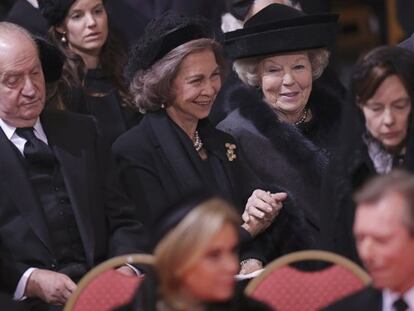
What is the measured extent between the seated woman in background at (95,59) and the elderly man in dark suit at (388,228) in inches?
96.1

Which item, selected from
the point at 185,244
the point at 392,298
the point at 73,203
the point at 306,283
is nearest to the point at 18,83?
the point at 73,203

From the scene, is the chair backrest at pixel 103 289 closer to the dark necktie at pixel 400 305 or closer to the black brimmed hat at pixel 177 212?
the black brimmed hat at pixel 177 212

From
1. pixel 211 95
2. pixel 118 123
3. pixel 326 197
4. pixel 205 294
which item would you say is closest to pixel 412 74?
pixel 326 197

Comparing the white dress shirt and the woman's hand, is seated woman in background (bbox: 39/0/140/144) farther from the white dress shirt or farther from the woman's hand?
the white dress shirt

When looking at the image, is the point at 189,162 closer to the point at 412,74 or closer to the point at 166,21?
the point at 166,21

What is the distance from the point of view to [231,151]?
5160 millimetres

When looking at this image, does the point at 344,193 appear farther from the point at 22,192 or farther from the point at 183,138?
the point at 22,192

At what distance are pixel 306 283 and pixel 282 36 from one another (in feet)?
5.18

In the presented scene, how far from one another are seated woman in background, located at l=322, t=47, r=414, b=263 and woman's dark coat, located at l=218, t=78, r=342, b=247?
95 centimetres

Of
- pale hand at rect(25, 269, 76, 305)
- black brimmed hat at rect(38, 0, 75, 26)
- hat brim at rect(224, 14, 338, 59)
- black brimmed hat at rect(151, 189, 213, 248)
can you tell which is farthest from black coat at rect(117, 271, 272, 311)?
black brimmed hat at rect(38, 0, 75, 26)

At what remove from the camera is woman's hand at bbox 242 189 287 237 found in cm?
498

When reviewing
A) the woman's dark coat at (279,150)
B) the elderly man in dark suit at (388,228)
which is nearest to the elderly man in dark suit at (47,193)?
the woman's dark coat at (279,150)

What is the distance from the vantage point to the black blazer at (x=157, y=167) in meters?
4.91

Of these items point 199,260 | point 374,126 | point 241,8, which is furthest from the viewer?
point 241,8
